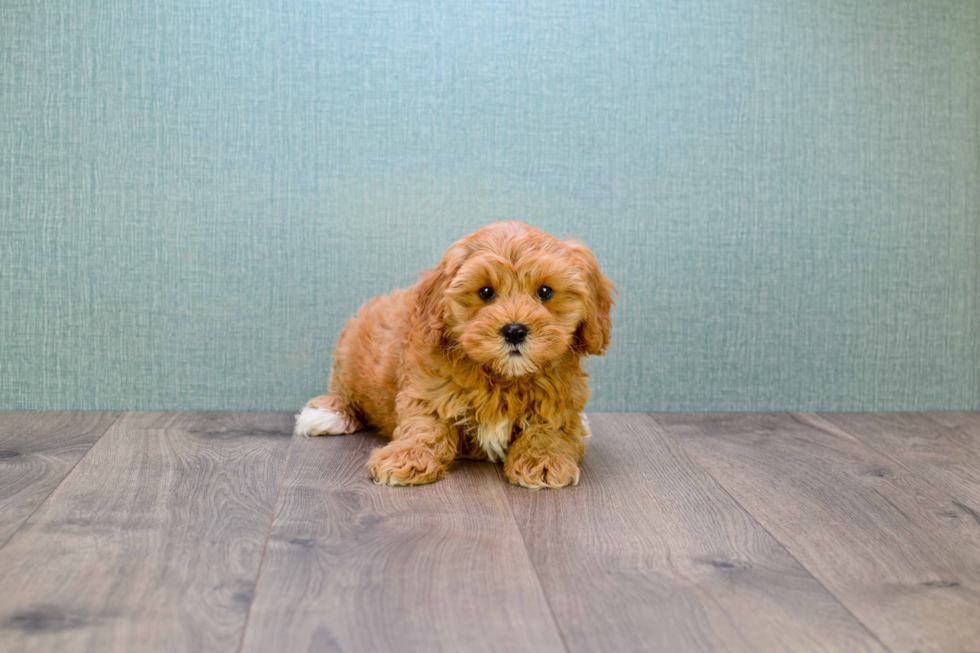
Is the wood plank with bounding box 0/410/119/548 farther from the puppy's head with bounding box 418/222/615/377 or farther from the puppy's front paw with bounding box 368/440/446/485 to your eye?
the puppy's head with bounding box 418/222/615/377

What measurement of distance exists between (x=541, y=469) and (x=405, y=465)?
320mm

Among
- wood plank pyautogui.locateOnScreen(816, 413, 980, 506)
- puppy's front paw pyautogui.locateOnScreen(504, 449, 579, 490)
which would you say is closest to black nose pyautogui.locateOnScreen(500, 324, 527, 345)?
puppy's front paw pyautogui.locateOnScreen(504, 449, 579, 490)

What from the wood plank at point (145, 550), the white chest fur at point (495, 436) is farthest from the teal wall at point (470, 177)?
the white chest fur at point (495, 436)

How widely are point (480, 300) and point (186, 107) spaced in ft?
4.29

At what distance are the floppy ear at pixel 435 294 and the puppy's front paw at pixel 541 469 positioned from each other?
351 millimetres

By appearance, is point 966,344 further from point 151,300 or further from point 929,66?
point 151,300

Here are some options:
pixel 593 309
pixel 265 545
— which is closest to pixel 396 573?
pixel 265 545

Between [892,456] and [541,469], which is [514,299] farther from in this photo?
[892,456]

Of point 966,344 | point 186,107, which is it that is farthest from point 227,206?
point 966,344

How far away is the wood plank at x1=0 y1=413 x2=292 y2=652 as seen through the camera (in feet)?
4.18

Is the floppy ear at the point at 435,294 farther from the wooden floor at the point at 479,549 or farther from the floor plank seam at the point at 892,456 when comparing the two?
the floor plank seam at the point at 892,456

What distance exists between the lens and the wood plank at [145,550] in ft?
4.18

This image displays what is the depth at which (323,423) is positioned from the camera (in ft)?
8.11

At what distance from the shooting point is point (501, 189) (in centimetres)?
275
